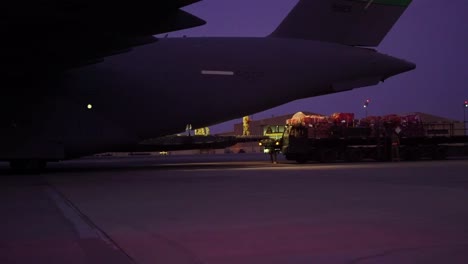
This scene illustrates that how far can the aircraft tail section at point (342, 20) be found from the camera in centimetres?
2188

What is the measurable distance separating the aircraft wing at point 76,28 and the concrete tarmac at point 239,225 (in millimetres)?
4529

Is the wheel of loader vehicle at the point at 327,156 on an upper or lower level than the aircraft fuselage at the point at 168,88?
lower

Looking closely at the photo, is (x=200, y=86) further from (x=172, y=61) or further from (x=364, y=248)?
(x=364, y=248)

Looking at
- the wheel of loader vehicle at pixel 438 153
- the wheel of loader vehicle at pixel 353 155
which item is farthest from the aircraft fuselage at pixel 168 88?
the wheel of loader vehicle at pixel 438 153

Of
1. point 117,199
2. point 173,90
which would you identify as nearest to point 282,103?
point 173,90

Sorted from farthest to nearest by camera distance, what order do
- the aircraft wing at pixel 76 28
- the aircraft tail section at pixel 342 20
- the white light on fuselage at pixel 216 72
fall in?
1. the aircraft tail section at pixel 342 20
2. the white light on fuselage at pixel 216 72
3. the aircraft wing at pixel 76 28

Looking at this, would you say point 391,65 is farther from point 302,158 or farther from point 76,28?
point 76,28

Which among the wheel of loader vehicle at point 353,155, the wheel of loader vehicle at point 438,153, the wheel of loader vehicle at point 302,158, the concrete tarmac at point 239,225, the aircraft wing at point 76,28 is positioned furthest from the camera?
the wheel of loader vehicle at point 438,153

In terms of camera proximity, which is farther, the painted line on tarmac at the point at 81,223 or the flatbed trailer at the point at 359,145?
the flatbed trailer at the point at 359,145

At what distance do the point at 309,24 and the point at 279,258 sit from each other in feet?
59.7

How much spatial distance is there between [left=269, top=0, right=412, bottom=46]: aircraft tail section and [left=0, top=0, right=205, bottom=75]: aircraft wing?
309 inches

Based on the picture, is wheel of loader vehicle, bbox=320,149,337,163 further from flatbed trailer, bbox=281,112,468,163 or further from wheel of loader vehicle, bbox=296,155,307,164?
wheel of loader vehicle, bbox=296,155,307,164

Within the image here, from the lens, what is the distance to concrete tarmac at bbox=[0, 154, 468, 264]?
486 cm

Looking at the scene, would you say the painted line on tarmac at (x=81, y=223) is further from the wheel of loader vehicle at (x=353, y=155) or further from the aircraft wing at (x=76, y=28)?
the wheel of loader vehicle at (x=353, y=155)
